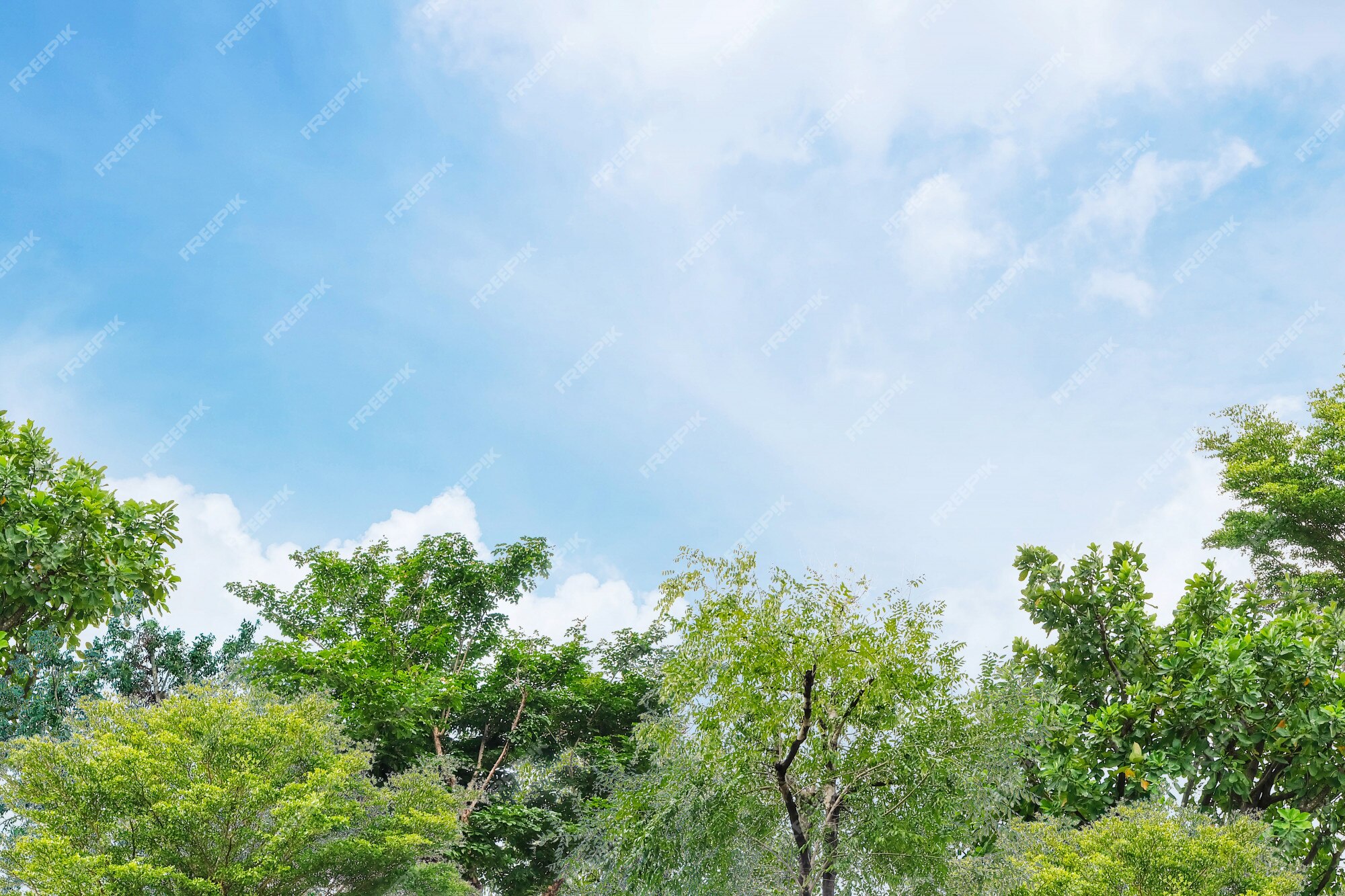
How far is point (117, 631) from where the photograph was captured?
25.4 m

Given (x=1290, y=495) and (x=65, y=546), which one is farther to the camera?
(x=1290, y=495)

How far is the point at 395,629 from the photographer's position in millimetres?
24953

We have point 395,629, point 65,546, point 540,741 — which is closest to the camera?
point 65,546

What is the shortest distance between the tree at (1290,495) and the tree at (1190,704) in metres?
6.02

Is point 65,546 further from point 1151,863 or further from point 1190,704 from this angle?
point 1190,704

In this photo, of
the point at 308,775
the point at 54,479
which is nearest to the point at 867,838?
the point at 308,775

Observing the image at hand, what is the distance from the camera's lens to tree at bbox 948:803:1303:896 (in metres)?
8.37

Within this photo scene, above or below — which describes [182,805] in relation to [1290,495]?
below

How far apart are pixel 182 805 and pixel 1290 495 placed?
19860 millimetres

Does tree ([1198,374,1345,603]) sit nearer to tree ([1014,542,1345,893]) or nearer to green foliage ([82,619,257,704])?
tree ([1014,542,1345,893])

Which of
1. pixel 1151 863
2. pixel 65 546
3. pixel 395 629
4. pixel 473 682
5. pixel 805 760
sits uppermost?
pixel 395 629

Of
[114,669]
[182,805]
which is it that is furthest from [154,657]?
[182,805]

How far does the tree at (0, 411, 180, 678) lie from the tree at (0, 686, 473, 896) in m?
2.46

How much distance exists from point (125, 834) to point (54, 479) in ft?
16.3
